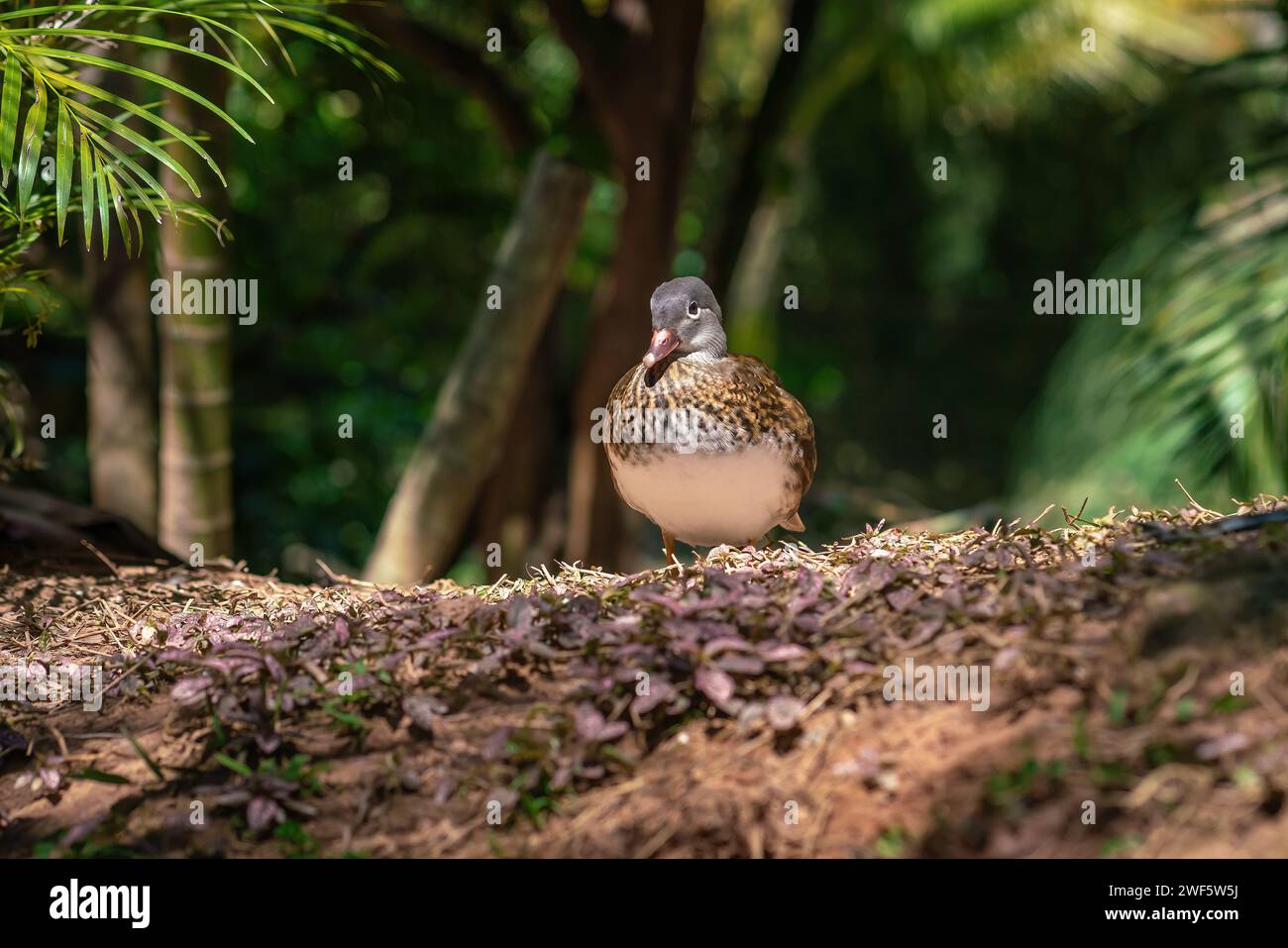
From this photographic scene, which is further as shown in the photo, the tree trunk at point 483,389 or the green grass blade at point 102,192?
the tree trunk at point 483,389

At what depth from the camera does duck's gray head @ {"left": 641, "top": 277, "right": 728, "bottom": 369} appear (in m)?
4.29

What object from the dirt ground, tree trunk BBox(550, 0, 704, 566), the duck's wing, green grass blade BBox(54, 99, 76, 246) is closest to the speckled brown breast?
the duck's wing

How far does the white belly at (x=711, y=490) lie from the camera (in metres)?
4.14

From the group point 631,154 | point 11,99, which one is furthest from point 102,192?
point 631,154

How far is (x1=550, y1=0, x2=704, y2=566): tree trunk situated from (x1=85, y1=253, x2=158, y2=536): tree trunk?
242 cm

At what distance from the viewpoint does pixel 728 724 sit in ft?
9.23

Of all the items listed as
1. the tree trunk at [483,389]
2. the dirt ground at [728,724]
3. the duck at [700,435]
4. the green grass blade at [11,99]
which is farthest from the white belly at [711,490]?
the tree trunk at [483,389]

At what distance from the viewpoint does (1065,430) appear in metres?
7.20

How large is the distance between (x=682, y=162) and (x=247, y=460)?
138 inches

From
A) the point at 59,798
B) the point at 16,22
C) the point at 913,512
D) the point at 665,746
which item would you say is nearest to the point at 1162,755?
the point at 665,746

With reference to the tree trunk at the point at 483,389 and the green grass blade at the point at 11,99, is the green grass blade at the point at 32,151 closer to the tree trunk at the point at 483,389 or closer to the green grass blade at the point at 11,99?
the green grass blade at the point at 11,99

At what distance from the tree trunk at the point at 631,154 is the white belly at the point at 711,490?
116 inches

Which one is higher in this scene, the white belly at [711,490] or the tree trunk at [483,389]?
the tree trunk at [483,389]

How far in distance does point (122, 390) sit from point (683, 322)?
3.13 m
